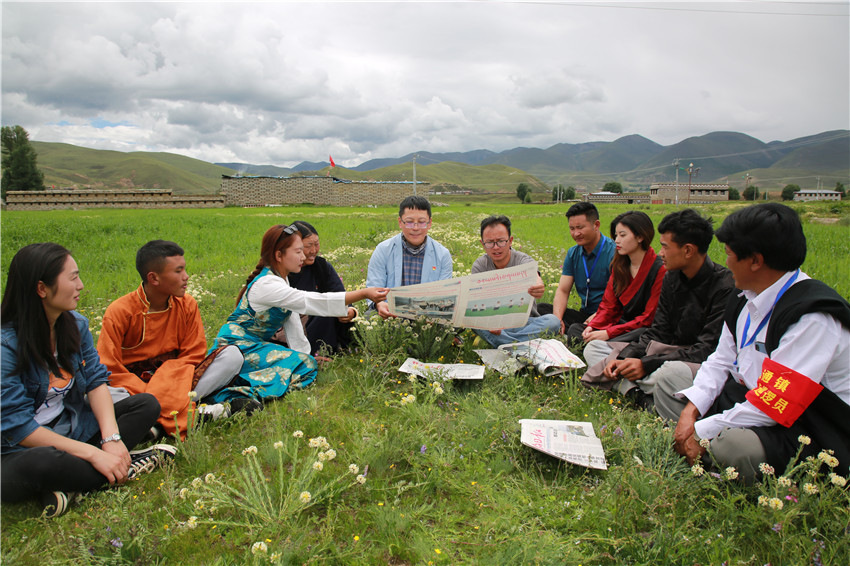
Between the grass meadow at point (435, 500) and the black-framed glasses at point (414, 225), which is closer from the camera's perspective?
the grass meadow at point (435, 500)

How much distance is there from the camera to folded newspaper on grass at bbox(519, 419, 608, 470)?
2.55 meters

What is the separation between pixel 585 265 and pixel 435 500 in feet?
11.7

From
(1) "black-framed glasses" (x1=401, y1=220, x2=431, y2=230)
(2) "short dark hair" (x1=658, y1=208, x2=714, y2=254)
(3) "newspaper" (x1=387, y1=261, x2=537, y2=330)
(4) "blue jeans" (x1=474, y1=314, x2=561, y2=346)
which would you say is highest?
(1) "black-framed glasses" (x1=401, y1=220, x2=431, y2=230)

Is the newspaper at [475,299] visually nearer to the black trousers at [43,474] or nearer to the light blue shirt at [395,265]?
the light blue shirt at [395,265]

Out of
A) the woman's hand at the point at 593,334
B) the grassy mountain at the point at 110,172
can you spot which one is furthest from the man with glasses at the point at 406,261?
the grassy mountain at the point at 110,172

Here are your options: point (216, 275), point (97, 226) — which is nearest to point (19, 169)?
point (97, 226)

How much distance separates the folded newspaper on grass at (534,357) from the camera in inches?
147

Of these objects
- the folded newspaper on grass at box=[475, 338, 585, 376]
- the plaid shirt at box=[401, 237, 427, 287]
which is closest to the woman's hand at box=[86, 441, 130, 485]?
the folded newspaper on grass at box=[475, 338, 585, 376]

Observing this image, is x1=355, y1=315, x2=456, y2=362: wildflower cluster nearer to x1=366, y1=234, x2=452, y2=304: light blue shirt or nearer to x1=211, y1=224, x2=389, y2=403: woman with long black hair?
x1=211, y1=224, x2=389, y2=403: woman with long black hair

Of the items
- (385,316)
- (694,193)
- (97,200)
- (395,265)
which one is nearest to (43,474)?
(385,316)

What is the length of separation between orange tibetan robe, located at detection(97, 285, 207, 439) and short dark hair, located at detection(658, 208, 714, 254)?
372 centimetres

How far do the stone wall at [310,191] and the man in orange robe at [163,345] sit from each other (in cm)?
7790

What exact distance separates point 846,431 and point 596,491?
1218 millimetres

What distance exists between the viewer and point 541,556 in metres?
1.83
